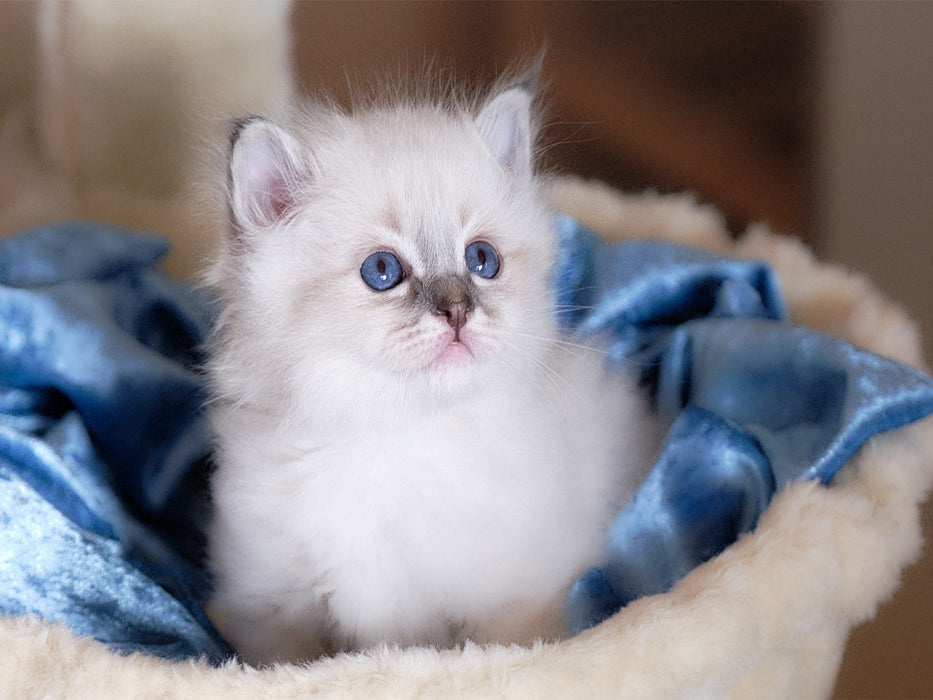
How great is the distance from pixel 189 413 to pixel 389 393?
694 mm

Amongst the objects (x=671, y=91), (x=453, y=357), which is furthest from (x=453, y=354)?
(x=671, y=91)

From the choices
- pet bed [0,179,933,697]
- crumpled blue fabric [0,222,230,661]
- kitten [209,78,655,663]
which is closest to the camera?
pet bed [0,179,933,697]

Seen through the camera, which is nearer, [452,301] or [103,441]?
[452,301]

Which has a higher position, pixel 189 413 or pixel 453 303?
pixel 453 303

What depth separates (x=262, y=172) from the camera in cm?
127

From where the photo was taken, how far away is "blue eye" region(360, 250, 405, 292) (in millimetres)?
1191

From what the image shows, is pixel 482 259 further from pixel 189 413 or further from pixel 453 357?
pixel 189 413

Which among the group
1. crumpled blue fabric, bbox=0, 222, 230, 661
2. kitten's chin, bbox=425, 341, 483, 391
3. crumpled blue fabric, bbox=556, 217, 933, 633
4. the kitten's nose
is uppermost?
the kitten's nose

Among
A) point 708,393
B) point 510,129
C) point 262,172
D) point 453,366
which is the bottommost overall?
point 708,393

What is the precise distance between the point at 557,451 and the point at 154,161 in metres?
1.60

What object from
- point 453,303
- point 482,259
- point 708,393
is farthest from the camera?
point 708,393

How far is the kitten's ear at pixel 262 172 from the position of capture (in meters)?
1.22

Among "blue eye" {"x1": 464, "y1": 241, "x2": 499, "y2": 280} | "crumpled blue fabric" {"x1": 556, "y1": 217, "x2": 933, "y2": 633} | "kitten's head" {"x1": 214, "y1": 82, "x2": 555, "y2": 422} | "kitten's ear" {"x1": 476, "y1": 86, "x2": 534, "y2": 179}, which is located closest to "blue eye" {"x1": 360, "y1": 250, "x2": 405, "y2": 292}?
"kitten's head" {"x1": 214, "y1": 82, "x2": 555, "y2": 422}

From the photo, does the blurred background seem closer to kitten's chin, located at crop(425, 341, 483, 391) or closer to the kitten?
the kitten
